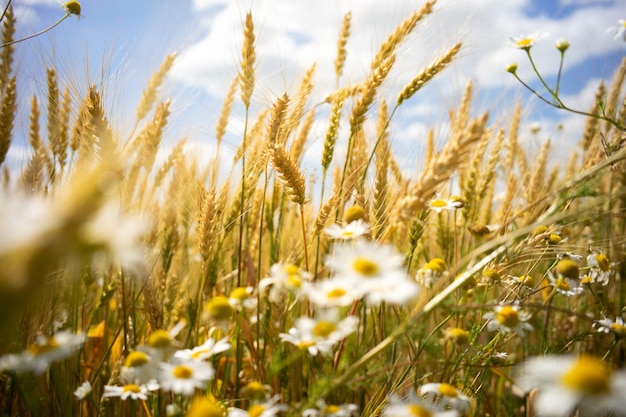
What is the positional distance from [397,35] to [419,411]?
4.02 ft

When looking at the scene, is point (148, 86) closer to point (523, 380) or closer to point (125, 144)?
point (125, 144)

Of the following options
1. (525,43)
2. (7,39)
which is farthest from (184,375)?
(7,39)

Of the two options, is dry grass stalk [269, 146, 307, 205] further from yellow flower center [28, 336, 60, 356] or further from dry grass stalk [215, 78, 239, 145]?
dry grass stalk [215, 78, 239, 145]

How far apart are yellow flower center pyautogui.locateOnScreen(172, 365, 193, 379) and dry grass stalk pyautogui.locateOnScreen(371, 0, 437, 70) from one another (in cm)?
108

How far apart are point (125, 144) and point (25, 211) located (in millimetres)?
941

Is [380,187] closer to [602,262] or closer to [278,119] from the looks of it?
[278,119]

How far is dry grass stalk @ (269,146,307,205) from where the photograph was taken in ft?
3.20

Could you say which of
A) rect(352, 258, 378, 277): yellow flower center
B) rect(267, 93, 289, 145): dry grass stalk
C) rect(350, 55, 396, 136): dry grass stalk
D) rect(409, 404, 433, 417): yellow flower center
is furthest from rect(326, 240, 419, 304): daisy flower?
rect(350, 55, 396, 136): dry grass stalk

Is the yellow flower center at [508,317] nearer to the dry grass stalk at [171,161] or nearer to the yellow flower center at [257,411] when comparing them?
the yellow flower center at [257,411]

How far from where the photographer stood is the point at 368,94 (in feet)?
4.24

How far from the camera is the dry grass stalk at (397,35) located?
1.43 m

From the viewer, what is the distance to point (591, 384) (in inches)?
16.9

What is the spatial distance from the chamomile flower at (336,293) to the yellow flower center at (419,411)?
0.49 feet

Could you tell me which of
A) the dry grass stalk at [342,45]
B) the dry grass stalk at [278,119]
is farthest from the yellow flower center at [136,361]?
the dry grass stalk at [342,45]
